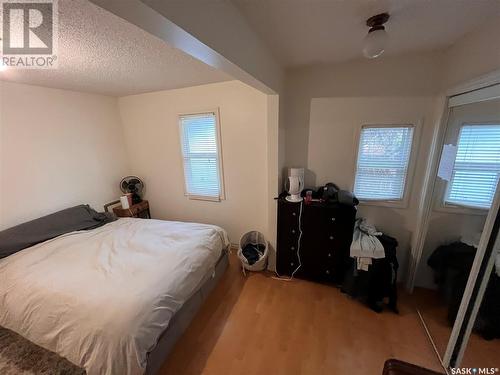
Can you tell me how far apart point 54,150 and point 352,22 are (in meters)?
3.25

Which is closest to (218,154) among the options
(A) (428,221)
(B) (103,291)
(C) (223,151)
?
(C) (223,151)

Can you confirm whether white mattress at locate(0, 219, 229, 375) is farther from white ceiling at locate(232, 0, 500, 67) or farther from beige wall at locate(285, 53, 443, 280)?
white ceiling at locate(232, 0, 500, 67)

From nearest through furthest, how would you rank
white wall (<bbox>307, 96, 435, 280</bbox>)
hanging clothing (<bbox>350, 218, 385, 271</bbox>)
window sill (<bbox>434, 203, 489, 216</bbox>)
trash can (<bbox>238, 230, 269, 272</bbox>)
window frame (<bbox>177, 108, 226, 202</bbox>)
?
window sill (<bbox>434, 203, 489, 216</bbox>) < hanging clothing (<bbox>350, 218, 385, 271</bbox>) < white wall (<bbox>307, 96, 435, 280</bbox>) < trash can (<bbox>238, 230, 269, 272</bbox>) < window frame (<bbox>177, 108, 226, 202</bbox>)

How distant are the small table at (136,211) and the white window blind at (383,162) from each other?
3.11m

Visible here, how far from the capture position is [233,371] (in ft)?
4.91

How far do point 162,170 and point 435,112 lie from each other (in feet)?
11.1

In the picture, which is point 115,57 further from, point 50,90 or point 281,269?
point 281,269

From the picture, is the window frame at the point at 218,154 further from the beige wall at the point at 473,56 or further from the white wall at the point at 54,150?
the beige wall at the point at 473,56

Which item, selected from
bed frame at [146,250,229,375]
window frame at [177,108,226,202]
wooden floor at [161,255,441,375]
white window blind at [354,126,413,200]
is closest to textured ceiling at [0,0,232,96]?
window frame at [177,108,226,202]

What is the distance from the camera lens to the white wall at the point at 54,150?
82.9 inches

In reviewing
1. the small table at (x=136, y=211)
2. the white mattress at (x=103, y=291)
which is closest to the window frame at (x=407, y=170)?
the white mattress at (x=103, y=291)

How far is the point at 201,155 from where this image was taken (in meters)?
2.92

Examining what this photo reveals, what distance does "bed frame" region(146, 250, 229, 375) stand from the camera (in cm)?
144

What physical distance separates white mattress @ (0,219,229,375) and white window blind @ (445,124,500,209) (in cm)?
217
